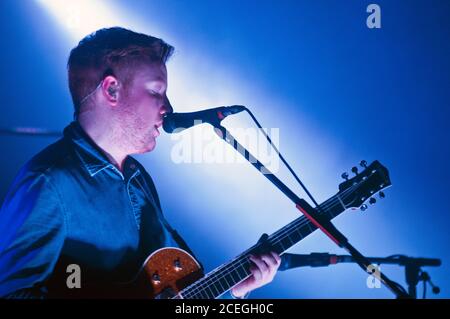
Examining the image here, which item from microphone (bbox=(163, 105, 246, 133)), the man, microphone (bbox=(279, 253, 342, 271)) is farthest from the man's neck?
microphone (bbox=(279, 253, 342, 271))

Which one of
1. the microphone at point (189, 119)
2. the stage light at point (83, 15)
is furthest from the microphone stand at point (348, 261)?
the stage light at point (83, 15)

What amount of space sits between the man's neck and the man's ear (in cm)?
13

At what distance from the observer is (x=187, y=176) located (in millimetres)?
2014

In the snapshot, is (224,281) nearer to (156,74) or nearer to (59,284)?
(59,284)

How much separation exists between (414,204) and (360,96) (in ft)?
2.36

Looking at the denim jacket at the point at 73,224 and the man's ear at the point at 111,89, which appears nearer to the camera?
the denim jacket at the point at 73,224

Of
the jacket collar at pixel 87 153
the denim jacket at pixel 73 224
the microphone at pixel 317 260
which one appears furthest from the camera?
the microphone at pixel 317 260

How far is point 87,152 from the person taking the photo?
1.59m

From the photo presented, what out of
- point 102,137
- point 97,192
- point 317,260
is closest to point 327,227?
point 317,260

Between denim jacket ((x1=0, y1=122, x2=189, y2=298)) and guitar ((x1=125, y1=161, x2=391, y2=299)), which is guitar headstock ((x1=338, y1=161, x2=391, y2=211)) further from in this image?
denim jacket ((x1=0, y1=122, x2=189, y2=298))

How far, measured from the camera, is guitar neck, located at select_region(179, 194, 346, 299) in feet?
4.99

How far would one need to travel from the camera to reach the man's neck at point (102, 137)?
1.67 meters

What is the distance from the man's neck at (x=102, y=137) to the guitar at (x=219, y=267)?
521 millimetres

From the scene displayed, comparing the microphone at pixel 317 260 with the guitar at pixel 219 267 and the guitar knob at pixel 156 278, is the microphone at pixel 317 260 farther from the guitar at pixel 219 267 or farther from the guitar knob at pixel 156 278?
the guitar knob at pixel 156 278
